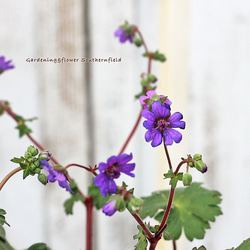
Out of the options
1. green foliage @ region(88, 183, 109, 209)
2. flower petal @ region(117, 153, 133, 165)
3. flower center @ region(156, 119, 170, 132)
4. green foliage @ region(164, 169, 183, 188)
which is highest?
flower center @ region(156, 119, 170, 132)

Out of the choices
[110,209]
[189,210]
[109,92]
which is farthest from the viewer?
[109,92]

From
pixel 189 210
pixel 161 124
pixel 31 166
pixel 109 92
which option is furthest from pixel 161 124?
pixel 109 92

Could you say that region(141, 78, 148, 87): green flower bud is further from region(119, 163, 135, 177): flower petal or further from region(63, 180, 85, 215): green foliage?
region(119, 163, 135, 177): flower petal

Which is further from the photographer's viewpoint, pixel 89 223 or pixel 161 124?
pixel 89 223

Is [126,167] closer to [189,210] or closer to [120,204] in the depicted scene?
[120,204]

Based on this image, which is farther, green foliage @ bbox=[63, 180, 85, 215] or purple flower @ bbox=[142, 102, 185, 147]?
green foliage @ bbox=[63, 180, 85, 215]

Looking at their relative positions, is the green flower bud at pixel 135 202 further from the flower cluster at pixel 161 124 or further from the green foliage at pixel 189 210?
the green foliage at pixel 189 210

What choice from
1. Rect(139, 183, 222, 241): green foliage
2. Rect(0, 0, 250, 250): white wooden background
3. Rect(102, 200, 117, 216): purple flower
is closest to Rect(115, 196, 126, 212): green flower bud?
Rect(102, 200, 117, 216): purple flower

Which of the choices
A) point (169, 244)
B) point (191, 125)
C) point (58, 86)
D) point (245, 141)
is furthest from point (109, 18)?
point (169, 244)
